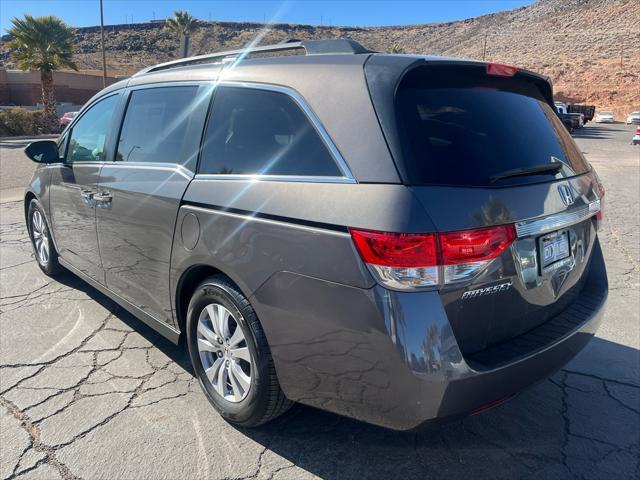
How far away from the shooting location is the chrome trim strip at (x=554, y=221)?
208 cm

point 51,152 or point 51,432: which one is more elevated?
point 51,152

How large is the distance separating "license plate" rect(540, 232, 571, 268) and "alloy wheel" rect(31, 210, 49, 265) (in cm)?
429

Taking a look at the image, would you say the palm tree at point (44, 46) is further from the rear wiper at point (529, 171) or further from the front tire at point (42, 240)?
the rear wiper at point (529, 171)

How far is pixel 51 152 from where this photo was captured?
4.28m

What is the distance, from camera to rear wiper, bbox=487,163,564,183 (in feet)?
6.86

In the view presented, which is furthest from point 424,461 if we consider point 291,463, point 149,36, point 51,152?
point 149,36

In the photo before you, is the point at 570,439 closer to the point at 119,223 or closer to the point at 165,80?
the point at 119,223

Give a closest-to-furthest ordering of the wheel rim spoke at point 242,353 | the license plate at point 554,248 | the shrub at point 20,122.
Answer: the license plate at point 554,248, the wheel rim spoke at point 242,353, the shrub at point 20,122

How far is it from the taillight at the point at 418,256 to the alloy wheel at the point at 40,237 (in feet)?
12.8

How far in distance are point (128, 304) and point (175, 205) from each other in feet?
3.42

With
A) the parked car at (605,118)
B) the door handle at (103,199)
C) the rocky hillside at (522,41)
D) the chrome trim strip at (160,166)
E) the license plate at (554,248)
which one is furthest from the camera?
the rocky hillside at (522,41)

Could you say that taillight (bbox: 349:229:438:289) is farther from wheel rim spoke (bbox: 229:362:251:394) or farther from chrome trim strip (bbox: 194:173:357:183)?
wheel rim spoke (bbox: 229:362:251:394)

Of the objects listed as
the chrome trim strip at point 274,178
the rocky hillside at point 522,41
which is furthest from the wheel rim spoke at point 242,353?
the rocky hillside at point 522,41

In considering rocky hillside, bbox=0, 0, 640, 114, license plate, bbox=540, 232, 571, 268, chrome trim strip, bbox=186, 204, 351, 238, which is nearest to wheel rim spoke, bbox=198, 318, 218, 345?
chrome trim strip, bbox=186, 204, 351, 238
